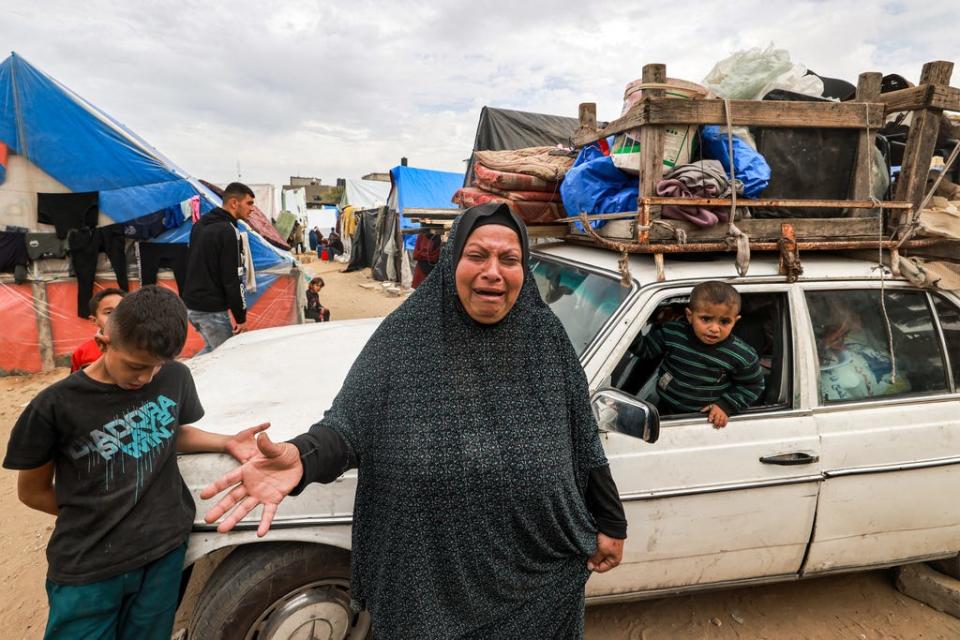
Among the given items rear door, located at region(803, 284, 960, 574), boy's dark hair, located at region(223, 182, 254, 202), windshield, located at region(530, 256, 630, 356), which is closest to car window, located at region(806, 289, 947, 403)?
rear door, located at region(803, 284, 960, 574)

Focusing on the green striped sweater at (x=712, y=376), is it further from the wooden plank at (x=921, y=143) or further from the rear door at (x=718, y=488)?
the wooden plank at (x=921, y=143)

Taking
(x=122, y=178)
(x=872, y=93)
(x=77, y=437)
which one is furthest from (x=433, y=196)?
(x=77, y=437)

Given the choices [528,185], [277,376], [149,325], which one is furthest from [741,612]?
[149,325]

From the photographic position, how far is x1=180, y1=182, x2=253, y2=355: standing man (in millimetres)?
4391

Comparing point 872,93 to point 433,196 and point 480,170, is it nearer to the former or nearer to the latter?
point 480,170

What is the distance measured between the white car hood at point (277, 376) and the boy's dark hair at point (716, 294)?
1664 mm

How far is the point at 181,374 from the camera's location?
6.02 feet

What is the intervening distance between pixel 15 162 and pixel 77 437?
23.1ft

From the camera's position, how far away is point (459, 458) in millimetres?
→ 1354

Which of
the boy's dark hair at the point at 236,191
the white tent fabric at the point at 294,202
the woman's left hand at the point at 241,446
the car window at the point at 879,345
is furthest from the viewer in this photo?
the white tent fabric at the point at 294,202

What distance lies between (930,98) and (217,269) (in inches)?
196

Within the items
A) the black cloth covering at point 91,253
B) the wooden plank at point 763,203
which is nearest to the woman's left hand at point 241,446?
the wooden plank at point 763,203

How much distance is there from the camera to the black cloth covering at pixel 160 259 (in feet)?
21.8

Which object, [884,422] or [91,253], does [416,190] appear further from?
[884,422]
